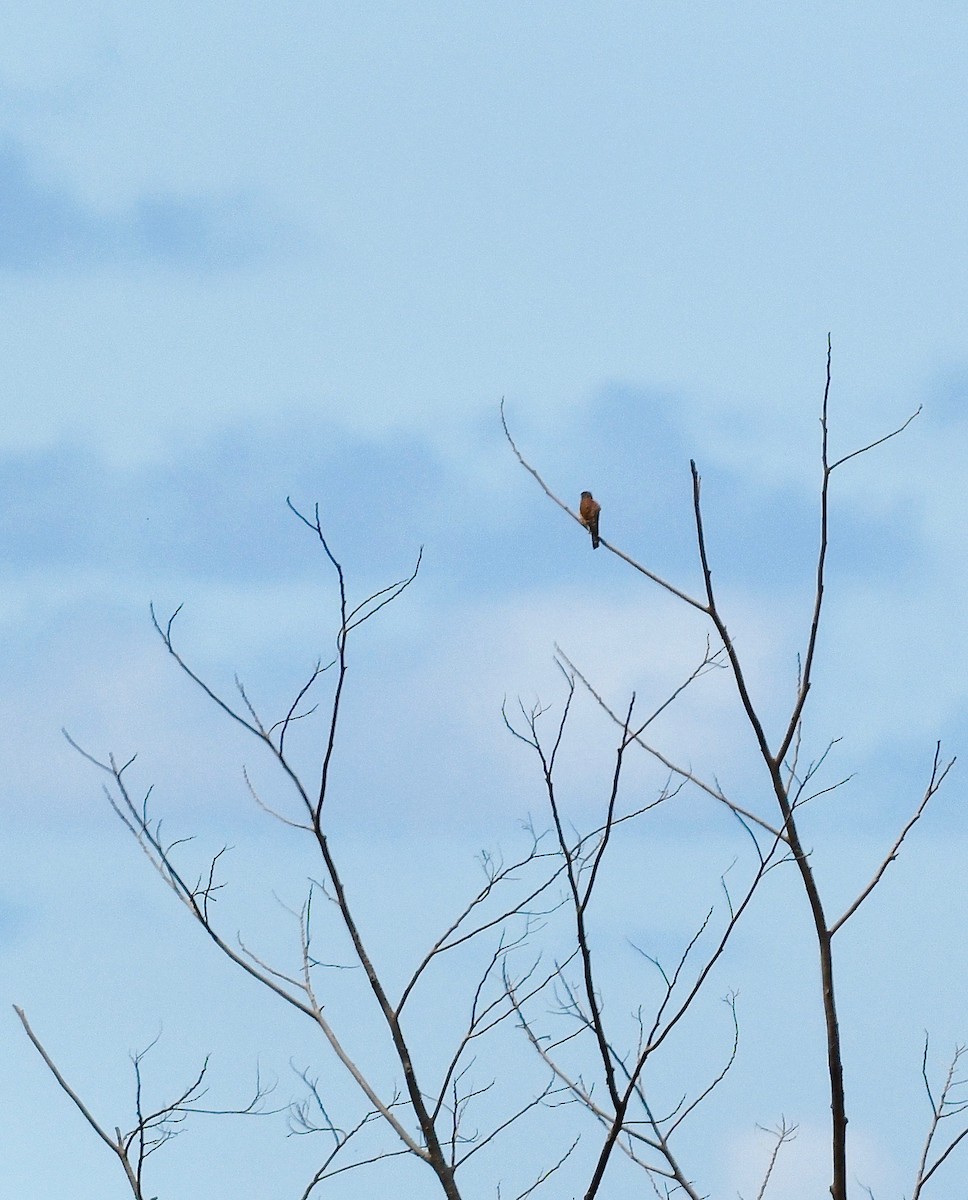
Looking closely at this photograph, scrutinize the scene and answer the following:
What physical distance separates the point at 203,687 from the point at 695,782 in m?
1.94

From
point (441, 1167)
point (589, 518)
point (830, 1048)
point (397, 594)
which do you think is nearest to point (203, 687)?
point (397, 594)

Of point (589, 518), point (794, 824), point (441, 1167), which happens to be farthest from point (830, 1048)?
point (589, 518)

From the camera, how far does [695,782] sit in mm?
5309

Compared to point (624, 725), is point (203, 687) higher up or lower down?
higher up

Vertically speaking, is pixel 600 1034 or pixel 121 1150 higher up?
pixel 121 1150

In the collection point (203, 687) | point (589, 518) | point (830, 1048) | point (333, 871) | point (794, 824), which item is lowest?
point (830, 1048)

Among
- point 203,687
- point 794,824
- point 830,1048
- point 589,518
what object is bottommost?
point 830,1048

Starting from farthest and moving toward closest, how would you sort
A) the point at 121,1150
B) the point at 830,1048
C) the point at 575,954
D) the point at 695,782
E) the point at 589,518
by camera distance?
1. the point at 589,518
2. the point at 121,1150
3. the point at 575,954
4. the point at 695,782
5. the point at 830,1048

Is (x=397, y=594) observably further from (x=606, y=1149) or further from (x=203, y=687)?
(x=606, y=1149)

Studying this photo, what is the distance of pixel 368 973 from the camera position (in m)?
5.70

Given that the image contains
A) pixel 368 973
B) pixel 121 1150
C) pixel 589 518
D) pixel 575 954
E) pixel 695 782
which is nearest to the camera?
pixel 695 782

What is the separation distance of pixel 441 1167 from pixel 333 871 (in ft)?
3.98

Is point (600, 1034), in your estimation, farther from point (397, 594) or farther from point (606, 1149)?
point (397, 594)

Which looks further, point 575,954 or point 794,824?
point 575,954
